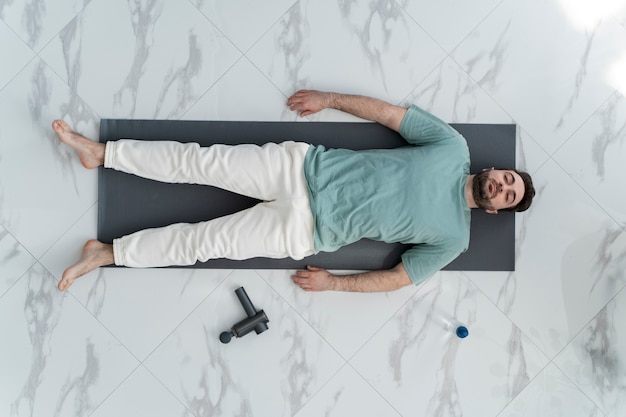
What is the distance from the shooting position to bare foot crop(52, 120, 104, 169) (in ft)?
6.70

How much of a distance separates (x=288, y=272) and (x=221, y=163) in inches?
22.4

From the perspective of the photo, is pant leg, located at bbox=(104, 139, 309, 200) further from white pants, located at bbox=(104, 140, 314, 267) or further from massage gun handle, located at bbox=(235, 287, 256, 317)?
massage gun handle, located at bbox=(235, 287, 256, 317)

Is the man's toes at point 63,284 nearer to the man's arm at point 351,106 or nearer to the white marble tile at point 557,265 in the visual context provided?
the man's arm at point 351,106

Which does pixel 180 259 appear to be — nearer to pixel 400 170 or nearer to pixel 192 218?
pixel 192 218

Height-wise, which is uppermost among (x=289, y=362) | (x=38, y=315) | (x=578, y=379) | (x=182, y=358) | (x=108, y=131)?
(x=108, y=131)

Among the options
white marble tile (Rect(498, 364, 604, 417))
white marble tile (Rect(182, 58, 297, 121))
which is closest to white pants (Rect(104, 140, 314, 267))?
white marble tile (Rect(182, 58, 297, 121))

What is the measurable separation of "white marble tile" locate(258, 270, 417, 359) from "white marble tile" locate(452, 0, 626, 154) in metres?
1.01

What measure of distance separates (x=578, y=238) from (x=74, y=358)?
7.44 feet

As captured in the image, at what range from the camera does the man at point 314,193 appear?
77.2 inches

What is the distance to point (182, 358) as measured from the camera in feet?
7.23

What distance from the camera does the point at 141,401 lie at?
220 cm

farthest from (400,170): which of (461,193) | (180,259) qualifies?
(180,259)

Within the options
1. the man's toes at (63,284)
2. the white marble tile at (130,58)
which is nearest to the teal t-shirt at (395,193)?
the white marble tile at (130,58)

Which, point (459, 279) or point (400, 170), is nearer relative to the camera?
point (400, 170)
